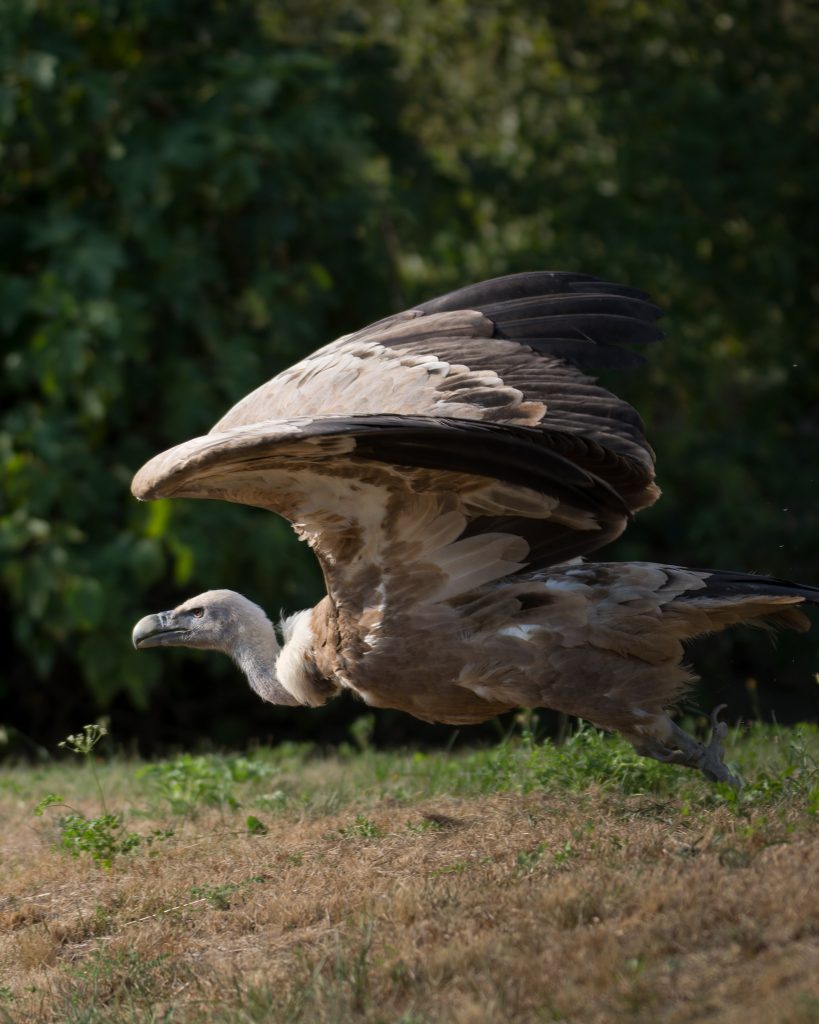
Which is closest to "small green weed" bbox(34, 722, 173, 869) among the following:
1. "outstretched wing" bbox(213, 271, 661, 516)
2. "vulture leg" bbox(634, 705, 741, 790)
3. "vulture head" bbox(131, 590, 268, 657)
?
"vulture head" bbox(131, 590, 268, 657)

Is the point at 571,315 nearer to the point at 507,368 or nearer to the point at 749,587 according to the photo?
the point at 507,368

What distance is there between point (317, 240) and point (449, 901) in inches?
241

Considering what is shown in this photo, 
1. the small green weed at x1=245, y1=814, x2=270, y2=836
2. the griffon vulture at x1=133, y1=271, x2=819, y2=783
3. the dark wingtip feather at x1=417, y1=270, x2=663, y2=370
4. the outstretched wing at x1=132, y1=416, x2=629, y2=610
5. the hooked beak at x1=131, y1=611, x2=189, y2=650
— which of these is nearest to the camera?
the outstretched wing at x1=132, y1=416, x2=629, y2=610

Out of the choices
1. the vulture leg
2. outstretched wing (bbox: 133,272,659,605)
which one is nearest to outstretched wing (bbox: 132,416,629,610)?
outstretched wing (bbox: 133,272,659,605)

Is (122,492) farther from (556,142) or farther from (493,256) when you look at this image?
(556,142)

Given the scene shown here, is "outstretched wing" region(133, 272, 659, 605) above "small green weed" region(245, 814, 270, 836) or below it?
above

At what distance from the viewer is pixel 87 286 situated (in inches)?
322

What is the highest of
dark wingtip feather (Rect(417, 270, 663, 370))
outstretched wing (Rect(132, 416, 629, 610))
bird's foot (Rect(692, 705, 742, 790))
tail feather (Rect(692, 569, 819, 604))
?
dark wingtip feather (Rect(417, 270, 663, 370))

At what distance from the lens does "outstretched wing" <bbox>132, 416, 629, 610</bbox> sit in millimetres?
3936

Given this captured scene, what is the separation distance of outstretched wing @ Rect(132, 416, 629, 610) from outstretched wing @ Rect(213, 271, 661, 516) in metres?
0.23

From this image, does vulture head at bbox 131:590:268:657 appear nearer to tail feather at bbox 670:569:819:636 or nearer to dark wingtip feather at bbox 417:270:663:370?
dark wingtip feather at bbox 417:270:663:370

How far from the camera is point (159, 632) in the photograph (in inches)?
224

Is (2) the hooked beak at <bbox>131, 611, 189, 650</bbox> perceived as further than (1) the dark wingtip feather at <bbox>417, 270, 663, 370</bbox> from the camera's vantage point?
Yes

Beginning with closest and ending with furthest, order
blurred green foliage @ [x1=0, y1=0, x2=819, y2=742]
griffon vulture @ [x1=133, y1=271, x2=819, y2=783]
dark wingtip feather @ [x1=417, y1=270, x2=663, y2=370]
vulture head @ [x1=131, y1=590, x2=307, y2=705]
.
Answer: griffon vulture @ [x1=133, y1=271, x2=819, y2=783]
dark wingtip feather @ [x1=417, y1=270, x2=663, y2=370]
vulture head @ [x1=131, y1=590, x2=307, y2=705]
blurred green foliage @ [x1=0, y1=0, x2=819, y2=742]
